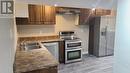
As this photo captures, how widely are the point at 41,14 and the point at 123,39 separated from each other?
3.03 metres

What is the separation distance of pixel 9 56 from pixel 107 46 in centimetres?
506

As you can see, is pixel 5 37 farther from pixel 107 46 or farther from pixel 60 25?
pixel 107 46

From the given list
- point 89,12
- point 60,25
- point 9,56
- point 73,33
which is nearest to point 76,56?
point 73,33

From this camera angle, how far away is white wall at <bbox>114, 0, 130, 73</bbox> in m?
2.31

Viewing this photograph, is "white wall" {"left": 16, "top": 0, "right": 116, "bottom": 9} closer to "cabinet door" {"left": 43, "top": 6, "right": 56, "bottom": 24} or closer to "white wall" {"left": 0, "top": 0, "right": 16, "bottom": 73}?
"white wall" {"left": 0, "top": 0, "right": 16, "bottom": 73}

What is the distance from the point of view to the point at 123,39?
7.88ft

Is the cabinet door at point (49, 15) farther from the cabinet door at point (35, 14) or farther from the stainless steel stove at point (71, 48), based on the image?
the stainless steel stove at point (71, 48)

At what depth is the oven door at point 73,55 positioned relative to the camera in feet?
16.4

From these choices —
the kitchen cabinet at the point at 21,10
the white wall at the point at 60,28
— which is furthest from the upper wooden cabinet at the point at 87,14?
the kitchen cabinet at the point at 21,10

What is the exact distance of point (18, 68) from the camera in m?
1.95

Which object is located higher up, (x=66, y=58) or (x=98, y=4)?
(x=98, y=4)

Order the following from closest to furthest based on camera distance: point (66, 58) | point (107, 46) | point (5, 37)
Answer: point (5, 37)
point (66, 58)
point (107, 46)

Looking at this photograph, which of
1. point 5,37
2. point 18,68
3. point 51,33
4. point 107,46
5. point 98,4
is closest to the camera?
point 5,37

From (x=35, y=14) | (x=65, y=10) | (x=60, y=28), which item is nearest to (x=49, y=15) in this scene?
(x=35, y=14)
